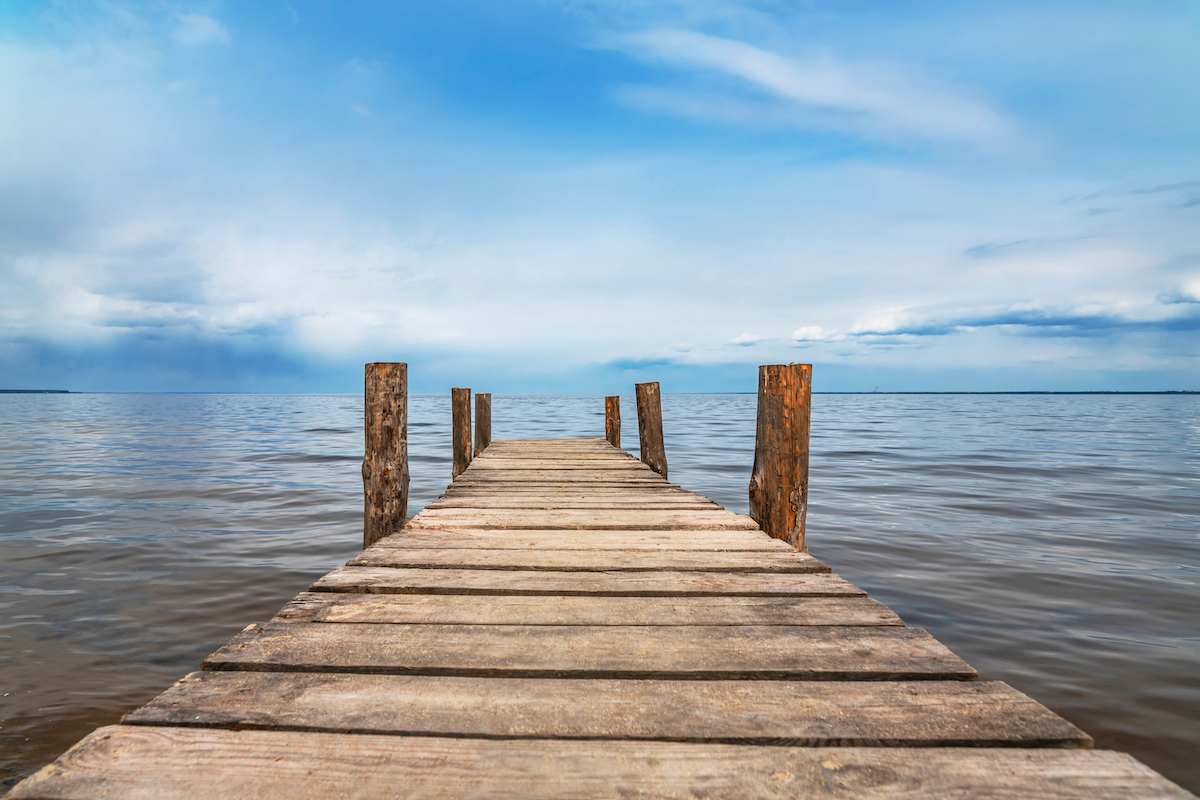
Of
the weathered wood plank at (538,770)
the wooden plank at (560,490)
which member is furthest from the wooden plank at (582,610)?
the wooden plank at (560,490)

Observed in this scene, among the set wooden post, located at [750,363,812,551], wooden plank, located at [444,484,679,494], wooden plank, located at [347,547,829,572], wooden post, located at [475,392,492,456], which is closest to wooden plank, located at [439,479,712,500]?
wooden plank, located at [444,484,679,494]

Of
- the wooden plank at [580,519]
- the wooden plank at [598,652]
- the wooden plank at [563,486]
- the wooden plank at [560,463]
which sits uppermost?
the wooden plank at [598,652]

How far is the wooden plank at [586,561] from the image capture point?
3.19 m

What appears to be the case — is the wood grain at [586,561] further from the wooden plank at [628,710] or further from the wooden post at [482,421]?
the wooden post at [482,421]

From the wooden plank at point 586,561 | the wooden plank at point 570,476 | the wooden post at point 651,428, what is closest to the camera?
the wooden plank at point 586,561

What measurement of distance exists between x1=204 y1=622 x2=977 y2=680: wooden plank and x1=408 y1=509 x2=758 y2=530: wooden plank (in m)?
1.98

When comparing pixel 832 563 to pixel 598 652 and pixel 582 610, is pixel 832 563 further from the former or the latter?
pixel 598 652

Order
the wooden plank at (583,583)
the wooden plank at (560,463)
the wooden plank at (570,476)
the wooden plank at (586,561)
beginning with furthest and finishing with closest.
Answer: the wooden plank at (560,463)
the wooden plank at (570,476)
the wooden plank at (586,561)
the wooden plank at (583,583)

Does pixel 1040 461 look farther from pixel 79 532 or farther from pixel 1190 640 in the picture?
pixel 79 532

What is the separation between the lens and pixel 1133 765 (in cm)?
144

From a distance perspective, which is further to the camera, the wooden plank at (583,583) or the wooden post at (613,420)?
the wooden post at (613,420)

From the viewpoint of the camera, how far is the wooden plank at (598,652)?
1.94 m

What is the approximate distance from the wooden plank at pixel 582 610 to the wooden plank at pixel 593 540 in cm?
94

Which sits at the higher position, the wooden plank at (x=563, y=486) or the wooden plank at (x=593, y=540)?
the wooden plank at (x=593, y=540)
